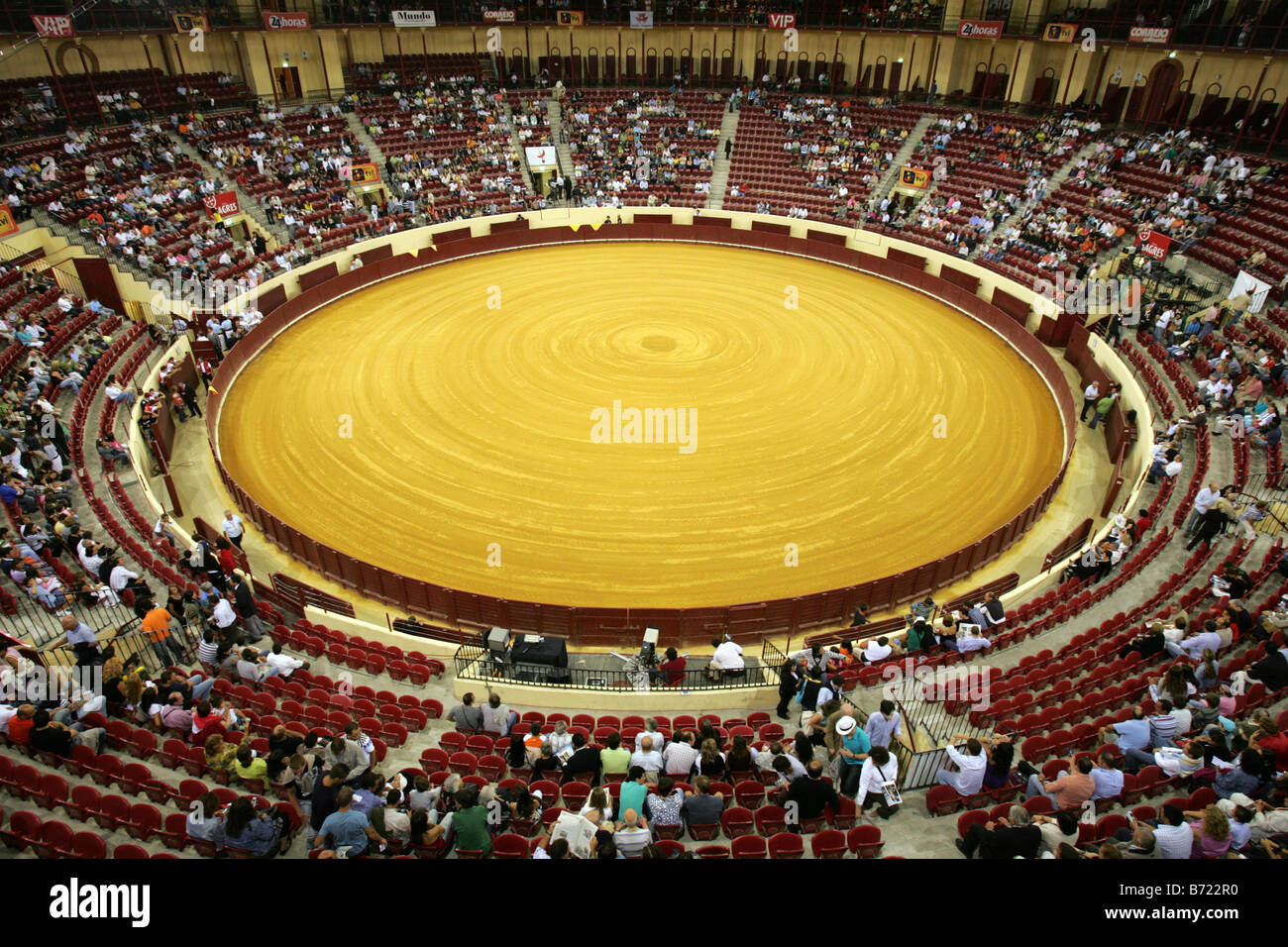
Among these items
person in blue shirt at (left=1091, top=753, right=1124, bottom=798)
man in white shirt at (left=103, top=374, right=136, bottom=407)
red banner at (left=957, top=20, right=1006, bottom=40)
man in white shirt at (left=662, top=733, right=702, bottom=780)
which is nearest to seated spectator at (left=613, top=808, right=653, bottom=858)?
man in white shirt at (left=662, top=733, right=702, bottom=780)

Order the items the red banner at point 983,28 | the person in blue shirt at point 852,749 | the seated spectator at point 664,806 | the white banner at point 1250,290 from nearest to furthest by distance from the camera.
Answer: the seated spectator at point 664,806, the person in blue shirt at point 852,749, the white banner at point 1250,290, the red banner at point 983,28

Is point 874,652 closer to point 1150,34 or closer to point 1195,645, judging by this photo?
point 1195,645

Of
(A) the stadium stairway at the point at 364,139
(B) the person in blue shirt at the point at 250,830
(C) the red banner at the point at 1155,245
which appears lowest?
(B) the person in blue shirt at the point at 250,830

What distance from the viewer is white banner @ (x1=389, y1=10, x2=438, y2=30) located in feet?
144

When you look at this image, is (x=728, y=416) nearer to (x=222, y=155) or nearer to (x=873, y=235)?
(x=873, y=235)

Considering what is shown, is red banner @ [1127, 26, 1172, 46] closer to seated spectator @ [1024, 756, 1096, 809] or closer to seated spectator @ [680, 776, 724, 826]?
seated spectator @ [1024, 756, 1096, 809]

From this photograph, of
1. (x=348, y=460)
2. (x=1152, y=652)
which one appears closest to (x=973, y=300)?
(x=1152, y=652)

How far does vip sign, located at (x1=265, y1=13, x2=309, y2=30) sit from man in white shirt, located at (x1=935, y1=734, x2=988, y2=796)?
46787mm

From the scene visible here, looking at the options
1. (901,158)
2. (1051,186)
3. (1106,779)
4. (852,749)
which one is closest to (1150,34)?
(1051,186)

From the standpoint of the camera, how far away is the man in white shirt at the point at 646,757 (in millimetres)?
10164

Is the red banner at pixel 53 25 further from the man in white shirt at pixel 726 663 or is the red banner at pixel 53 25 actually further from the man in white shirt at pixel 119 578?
the man in white shirt at pixel 726 663

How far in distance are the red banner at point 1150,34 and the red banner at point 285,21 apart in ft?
136

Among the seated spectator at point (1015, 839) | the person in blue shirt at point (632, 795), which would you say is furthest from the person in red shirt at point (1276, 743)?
the person in blue shirt at point (632, 795)

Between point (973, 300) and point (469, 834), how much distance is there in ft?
101
